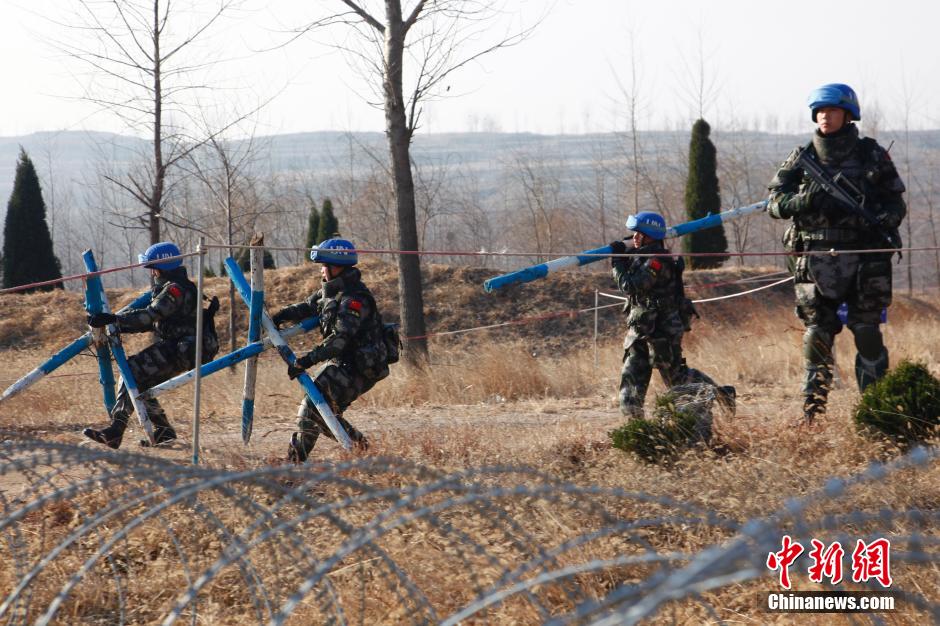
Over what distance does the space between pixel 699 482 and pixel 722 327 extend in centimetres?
1581

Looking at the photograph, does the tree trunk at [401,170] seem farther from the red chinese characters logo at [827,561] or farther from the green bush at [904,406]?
the red chinese characters logo at [827,561]

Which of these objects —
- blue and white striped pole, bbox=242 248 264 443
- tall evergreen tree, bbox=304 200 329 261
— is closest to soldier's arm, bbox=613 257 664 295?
blue and white striped pole, bbox=242 248 264 443

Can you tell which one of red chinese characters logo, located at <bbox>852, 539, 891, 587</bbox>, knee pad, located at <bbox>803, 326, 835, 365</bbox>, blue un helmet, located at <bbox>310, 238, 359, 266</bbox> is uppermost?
blue un helmet, located at <bbox>310, 238, 359, 266</bbox>

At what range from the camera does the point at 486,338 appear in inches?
883

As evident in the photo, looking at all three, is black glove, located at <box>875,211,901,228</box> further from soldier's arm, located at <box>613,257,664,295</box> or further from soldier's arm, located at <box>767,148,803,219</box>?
soldier's arm, located at <box>613,257,664,295</box>

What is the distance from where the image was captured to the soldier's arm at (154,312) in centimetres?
801

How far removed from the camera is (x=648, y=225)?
24.7ft

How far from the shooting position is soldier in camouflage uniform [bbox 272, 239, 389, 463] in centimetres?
698

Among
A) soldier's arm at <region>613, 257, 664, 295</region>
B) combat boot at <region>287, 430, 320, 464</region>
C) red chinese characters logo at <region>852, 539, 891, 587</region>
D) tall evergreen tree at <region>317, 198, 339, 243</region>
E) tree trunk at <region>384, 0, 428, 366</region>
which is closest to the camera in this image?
red chinese characters logo at <region>852, 539, 891, 587</region>

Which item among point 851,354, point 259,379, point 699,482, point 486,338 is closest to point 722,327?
point 486,338

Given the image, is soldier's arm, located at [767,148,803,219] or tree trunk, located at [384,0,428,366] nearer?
soldier's arm, located at [767,148,803,219]

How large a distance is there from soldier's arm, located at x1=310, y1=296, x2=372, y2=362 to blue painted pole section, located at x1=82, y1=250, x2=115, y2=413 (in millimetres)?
1864

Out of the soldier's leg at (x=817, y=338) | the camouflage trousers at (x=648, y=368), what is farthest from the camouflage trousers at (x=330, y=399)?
the soldier's leg at (x=817, y=338)

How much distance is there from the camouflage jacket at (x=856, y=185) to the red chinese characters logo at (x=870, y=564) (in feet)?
10.4
